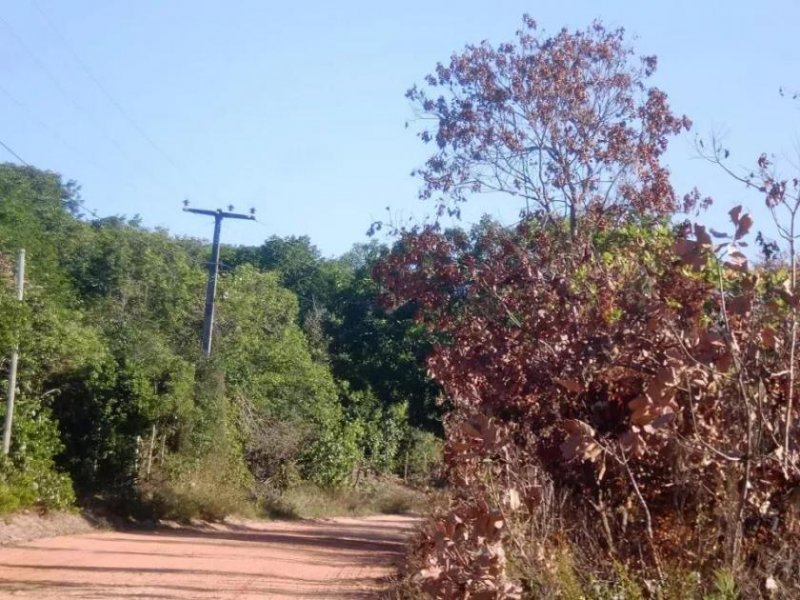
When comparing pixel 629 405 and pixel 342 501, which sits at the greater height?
pixel 629 405

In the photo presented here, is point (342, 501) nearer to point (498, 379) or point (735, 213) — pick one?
point (498, 379)

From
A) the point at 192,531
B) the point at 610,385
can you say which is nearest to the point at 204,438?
the point at 192,531

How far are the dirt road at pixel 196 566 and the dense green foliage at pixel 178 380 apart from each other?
2958 millimetres

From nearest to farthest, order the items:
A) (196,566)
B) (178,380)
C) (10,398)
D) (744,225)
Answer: (744,225) < (196,566) < (10,398) < (178,380)

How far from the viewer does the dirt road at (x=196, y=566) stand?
543 inches

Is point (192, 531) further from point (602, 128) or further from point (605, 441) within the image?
point (605, 441)

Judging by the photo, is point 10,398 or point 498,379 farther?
point 10,398

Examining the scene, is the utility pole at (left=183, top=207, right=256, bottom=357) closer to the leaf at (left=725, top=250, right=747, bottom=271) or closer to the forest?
the forest

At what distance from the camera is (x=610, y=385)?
8.81 m

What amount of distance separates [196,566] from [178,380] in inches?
485

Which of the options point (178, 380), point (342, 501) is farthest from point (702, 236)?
point (342, 501)

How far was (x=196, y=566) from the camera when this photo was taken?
16750 millimetres

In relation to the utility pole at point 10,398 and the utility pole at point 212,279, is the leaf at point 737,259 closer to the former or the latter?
the utility pole at point 10,398

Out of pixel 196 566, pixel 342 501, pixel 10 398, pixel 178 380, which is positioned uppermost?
pixel 178 380
